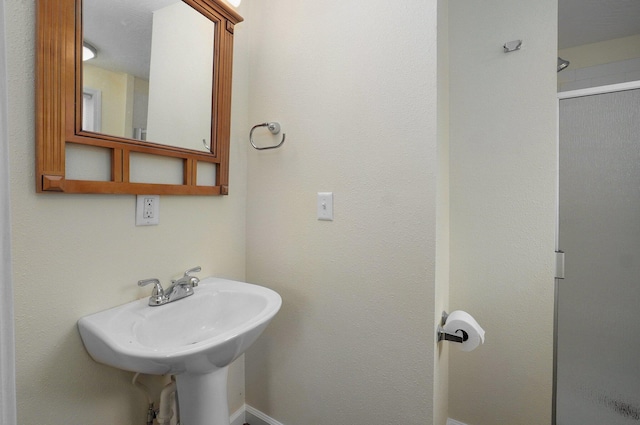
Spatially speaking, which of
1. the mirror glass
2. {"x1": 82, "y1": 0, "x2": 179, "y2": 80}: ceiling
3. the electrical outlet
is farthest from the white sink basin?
{"x1": 82, "y1": 0, "x2": 179, "y2": 80}: ceiling

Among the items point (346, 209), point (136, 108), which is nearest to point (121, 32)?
point (136, 108)

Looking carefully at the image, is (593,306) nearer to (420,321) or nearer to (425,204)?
(420,321)

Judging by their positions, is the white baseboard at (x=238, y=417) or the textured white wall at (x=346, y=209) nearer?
the textured white wall at (x=346, y=209)

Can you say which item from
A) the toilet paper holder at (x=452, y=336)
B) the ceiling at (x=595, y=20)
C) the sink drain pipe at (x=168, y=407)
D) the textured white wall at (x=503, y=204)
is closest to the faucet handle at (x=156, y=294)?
the sink drain pipe at (x=168, y=407)

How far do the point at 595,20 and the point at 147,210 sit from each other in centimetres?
270

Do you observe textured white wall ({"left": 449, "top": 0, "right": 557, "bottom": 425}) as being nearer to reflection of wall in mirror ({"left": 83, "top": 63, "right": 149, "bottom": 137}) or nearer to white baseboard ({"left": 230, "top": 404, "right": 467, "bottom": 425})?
white baseboard ({"left": 230, "top": 404, "right": 467, "bottom": 425})

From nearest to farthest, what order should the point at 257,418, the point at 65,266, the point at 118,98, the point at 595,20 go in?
1. the point at 65,266
2. the point at 118,98
3. the point at 257,418
4. the point at 595,20

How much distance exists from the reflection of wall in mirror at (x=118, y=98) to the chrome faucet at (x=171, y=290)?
538 mm

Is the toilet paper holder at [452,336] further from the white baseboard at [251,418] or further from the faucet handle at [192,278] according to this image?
the faucet handle at [192,278]

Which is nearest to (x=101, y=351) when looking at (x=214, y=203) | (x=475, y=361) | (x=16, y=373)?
(x=16, y=373)

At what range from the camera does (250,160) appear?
4.72ft

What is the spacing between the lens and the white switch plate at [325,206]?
46.3 inches

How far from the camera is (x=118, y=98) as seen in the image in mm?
943

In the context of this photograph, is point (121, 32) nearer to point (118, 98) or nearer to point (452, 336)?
point (118, 98)
